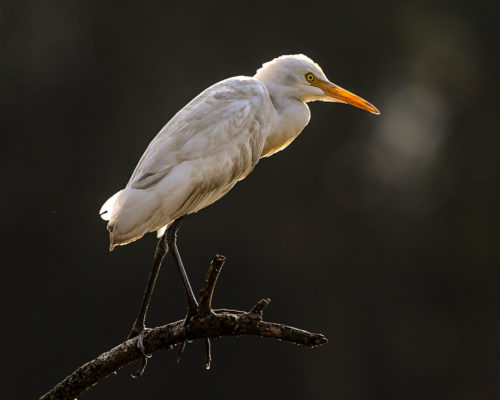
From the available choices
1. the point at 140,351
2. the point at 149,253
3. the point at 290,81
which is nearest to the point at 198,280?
the point at 149,253

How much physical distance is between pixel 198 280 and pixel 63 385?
352 cm

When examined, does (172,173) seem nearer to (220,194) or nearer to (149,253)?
(220,194)

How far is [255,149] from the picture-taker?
1.87 m

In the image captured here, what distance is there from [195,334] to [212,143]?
49 centimetres

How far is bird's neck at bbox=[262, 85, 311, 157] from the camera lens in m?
2.00

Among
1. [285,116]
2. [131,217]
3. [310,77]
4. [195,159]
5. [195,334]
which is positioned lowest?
[195,334]

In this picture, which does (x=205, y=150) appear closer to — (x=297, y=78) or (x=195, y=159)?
(x=195, y=159)

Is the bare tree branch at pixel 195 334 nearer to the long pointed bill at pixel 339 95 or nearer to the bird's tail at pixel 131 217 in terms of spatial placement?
the bird's tail at pixel 131 217

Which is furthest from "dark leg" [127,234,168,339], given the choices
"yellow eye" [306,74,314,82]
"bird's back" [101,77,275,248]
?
"yellow eye" [306,74,314,82]

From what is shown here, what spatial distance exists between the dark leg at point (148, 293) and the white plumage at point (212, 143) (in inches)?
2.0

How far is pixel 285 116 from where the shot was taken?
6.57 ft

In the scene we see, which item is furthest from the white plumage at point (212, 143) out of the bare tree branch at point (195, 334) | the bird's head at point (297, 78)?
the bare tree branch at point (195, 334)

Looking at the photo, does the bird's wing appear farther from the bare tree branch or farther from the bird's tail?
the bare tree branch

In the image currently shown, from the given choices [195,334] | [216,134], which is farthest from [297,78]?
[195,334]
